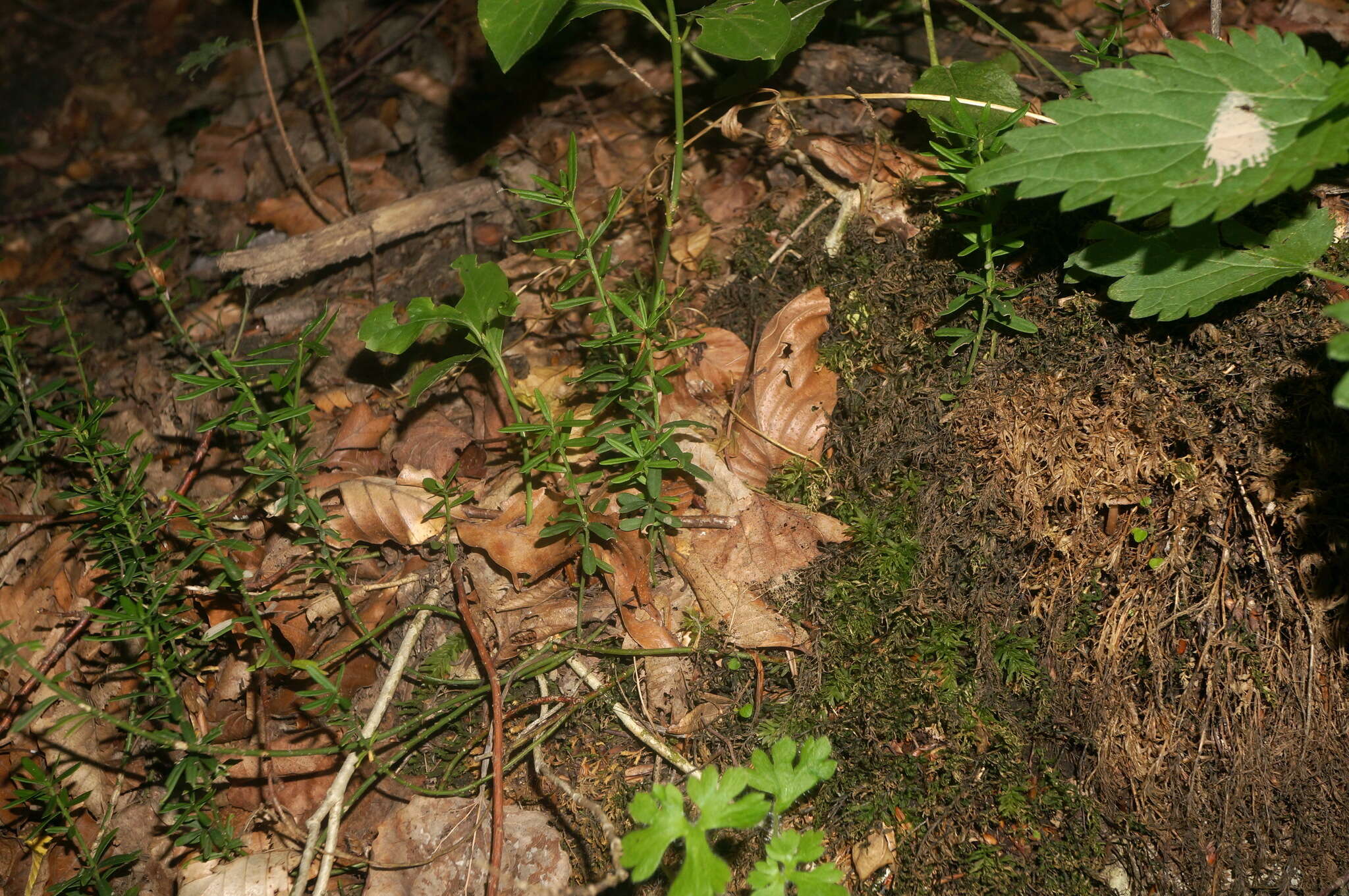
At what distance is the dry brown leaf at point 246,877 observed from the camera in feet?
7.44

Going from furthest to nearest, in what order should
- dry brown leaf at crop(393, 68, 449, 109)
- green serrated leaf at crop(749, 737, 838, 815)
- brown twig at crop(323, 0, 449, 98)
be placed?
brown twig at crop(323, 0, 449, 98), dry brown leaf at crop(393, 68, 449, 109), green serrated leaf at crop(749, 737, 838, 815)

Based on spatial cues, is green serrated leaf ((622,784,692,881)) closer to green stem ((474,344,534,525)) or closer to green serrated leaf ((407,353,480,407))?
green stem ((474,344,534,525))

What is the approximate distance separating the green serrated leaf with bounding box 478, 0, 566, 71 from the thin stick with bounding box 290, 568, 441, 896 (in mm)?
1779

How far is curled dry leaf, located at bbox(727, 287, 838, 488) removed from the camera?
252 centimetres

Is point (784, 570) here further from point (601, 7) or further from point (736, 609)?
point (601, 7)

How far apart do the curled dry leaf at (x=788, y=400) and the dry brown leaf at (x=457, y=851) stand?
1.24 m

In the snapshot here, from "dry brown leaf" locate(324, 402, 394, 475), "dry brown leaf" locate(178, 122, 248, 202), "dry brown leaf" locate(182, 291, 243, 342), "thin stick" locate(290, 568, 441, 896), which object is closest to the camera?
"thin stick" locate(290, 568, 441, 896)

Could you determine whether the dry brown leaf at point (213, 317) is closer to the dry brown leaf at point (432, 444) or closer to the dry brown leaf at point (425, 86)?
the dry brown leaf at point (432, 444)

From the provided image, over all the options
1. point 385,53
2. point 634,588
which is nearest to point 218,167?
point 385,53

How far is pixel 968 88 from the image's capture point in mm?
2396

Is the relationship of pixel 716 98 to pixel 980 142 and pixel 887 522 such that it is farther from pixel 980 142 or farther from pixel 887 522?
pixel 887 522

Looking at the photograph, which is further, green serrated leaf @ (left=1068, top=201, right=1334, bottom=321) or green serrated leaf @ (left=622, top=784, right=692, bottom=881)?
green serrated leaf @ (left=1068, top=201, right=1334, bottom=321)

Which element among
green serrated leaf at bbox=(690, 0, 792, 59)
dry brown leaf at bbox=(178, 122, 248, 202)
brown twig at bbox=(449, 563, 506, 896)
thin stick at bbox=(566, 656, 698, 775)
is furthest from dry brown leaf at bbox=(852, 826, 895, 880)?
dry brown leaf at bbox=(178, 122, 248, 202)

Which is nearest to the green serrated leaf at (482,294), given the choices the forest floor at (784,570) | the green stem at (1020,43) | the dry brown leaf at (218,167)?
the forest floor at (784,570)
